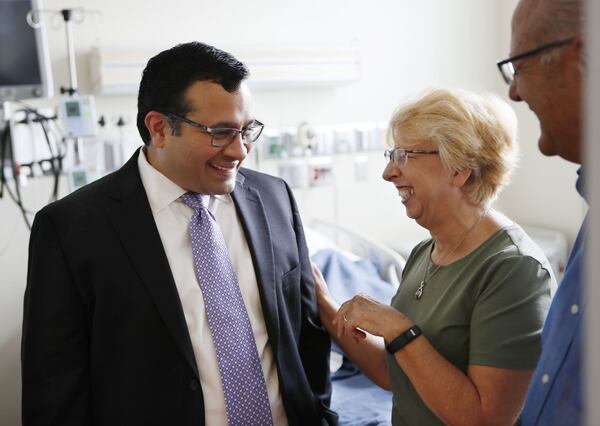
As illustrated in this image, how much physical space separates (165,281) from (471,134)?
2.54 feet

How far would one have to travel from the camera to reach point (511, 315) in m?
1.32

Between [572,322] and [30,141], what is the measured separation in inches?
101

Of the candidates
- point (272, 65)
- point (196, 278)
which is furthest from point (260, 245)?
point (272, 65)

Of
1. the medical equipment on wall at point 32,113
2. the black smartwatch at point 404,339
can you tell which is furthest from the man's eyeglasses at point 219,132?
the medical equipment on wall at point 32,113

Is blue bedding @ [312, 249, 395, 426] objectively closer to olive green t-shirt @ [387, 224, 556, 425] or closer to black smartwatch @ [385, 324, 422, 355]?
olive green t-shirt @ [387, 224, 556, 425]

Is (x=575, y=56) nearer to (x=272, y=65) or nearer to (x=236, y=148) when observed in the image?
(x=236, y=148)

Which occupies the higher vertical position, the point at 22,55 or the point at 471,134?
the point at 22,55

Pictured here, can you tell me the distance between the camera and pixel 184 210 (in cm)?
157

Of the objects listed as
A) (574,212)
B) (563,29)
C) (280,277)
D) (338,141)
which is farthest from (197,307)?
(574,212)

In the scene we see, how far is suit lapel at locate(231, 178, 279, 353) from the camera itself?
156cm

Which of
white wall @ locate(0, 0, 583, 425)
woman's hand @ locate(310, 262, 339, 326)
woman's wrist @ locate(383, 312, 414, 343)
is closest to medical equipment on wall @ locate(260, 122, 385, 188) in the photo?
white wall @ locate(0, 0, 583, 425)

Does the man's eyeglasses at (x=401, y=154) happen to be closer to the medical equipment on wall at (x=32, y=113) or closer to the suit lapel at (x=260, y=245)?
the suit lapel at (x=260, y=245)

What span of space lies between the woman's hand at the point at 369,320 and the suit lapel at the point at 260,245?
0.51 feet

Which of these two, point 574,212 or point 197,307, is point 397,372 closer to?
point 197,307
